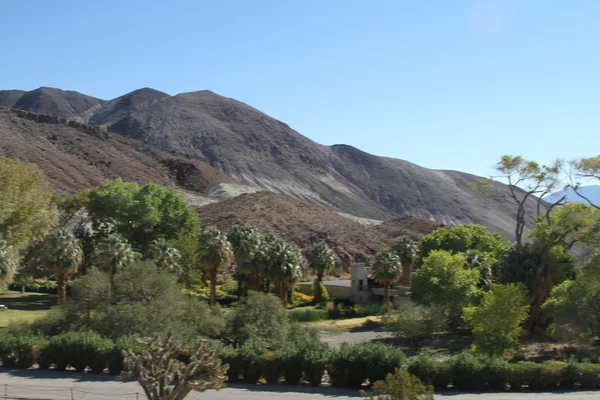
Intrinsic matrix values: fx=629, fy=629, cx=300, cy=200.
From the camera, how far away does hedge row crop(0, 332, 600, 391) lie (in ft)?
85.9

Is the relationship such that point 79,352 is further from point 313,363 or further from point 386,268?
point 386,268

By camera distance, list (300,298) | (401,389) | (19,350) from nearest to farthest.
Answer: (401,389) < (19,350) < (300,298)

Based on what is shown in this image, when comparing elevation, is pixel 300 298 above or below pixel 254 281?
below

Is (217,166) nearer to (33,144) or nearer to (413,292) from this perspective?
(33,144)

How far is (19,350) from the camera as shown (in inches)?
1171

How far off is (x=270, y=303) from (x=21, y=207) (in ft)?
78.9

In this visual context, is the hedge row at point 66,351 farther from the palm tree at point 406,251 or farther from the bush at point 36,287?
the palm tree at point 406,251

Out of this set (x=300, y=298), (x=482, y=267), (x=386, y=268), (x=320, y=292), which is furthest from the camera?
(x=300, y=298)

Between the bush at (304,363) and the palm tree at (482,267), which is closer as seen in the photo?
the bush at (304,363)

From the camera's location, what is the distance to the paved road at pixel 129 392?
24.2m

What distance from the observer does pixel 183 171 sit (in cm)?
15838

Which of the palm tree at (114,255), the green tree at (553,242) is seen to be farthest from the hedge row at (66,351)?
the green tree at (553,242)

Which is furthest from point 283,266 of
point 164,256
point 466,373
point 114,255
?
point 466,373

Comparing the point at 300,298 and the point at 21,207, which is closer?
the point at 21,207
